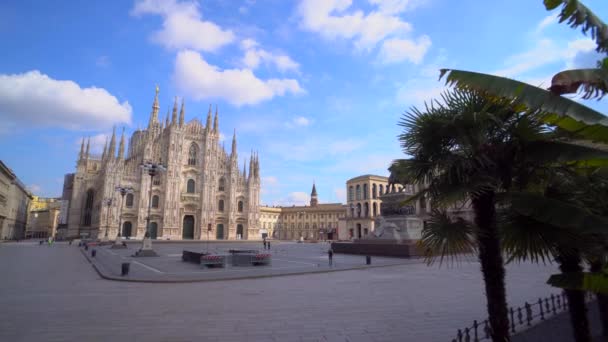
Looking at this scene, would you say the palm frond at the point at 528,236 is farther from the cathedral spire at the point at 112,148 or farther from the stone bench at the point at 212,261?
the cathedral spire at the point at 112,148

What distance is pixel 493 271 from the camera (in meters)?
3.84

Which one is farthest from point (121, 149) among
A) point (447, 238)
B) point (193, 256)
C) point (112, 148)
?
point (447, 238)

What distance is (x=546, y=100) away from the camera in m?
3.43

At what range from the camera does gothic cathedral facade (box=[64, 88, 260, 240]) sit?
2115 inches

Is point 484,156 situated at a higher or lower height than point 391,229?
higher

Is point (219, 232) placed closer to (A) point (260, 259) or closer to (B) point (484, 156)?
(A) point (260, 259)

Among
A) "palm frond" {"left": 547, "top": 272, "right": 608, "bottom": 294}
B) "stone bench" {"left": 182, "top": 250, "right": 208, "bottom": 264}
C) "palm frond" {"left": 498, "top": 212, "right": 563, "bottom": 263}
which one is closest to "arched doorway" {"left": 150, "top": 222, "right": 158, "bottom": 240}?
"stone bench" {"left": 182, "top": 250, "right": 208, "bottom": 264}

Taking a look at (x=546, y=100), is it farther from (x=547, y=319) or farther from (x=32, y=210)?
(x=32, y=210)

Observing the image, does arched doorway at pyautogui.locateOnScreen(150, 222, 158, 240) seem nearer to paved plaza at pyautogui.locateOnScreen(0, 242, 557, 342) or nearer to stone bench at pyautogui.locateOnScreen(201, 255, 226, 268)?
stone bench at pyautogui.locateOnScreen(201, 255, 226, 268)

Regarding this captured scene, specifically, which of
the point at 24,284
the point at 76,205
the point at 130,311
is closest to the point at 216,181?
the point at 76,205

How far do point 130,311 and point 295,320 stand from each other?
162 inches

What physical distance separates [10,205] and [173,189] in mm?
28912

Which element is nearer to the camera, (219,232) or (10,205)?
(10,205)

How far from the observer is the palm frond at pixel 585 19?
4306mm
